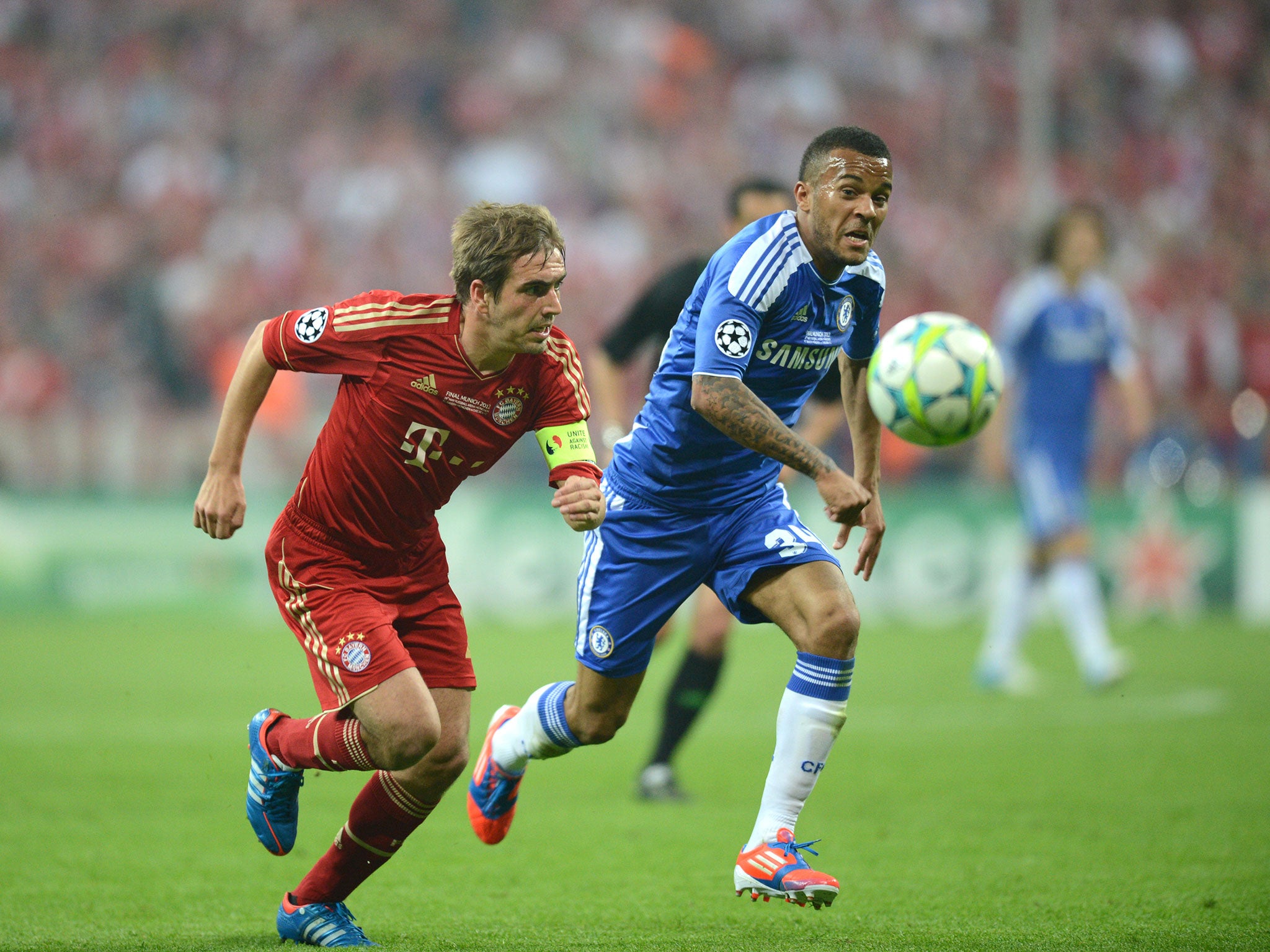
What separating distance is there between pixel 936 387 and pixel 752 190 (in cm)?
189

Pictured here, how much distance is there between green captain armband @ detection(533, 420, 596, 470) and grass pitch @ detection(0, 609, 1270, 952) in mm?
1393

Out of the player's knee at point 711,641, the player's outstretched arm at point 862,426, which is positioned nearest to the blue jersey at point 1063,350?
the player's knee at point 711,641

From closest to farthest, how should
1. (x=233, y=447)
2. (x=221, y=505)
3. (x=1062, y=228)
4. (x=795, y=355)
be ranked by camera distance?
(x=221, y=505), (x=233, y=447), (x=795, y=355), (x=1062, y=228)

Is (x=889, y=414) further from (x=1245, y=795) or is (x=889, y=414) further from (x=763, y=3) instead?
(x=763, y=3)

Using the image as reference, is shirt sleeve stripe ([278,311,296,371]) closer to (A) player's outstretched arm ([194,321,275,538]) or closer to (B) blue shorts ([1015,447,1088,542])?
(A) player's outstretched arm ([194,321,275,538])

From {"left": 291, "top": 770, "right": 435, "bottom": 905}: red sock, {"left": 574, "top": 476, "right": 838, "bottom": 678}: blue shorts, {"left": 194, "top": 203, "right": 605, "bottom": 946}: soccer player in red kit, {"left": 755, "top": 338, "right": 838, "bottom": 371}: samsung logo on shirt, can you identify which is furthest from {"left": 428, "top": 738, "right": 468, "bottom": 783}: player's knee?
{"left": 755, "top": 338, "right": 838, "bottom": 371}: samsung logo on shirt

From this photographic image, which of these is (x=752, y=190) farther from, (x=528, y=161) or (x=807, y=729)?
(x=528, y=161)

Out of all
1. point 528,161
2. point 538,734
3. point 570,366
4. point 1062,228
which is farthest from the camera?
point 528,161

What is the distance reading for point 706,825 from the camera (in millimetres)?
6199

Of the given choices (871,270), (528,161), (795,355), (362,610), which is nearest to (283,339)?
(362,610)

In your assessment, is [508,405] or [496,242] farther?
[508,405]

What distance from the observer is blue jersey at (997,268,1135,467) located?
10250mm

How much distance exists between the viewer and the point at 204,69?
57.4ft

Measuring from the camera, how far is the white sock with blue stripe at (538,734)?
5301mm
